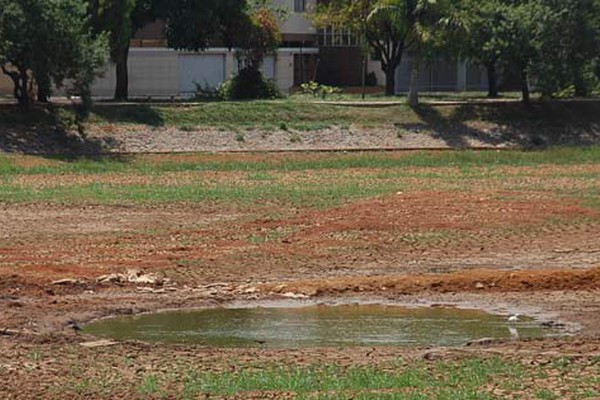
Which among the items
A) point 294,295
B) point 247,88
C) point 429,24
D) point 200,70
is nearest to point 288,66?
point 200,70

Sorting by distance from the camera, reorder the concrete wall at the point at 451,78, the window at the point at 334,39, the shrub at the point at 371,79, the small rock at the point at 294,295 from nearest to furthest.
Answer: the small rock at the point at 294,295
the shrub at the point at 371,79
the window at the point at 334,39
the concrete wall at the point at 451,78

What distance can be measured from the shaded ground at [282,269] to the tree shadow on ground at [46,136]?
14.7 metres

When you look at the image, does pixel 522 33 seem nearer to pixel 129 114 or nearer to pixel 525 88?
pixel 525 88

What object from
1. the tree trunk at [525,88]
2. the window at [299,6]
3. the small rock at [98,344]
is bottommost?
the small rock at [98,344]

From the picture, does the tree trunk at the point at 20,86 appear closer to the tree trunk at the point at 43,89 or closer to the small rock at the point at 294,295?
the tree trunk at the point at 43,89

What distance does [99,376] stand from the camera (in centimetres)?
1404

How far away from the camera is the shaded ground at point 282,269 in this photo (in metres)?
15.1

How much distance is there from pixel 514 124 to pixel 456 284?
1375 inches

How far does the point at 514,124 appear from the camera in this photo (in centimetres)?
5584

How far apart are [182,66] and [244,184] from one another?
3415 cm

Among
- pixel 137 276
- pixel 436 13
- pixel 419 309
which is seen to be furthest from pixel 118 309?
pixel 436 13

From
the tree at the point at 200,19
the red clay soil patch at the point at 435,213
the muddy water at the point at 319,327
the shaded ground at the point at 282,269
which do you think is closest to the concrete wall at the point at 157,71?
the tree at the point at 200,19

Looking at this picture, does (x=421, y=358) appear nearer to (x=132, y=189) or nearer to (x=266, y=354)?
(x=266, y=354)

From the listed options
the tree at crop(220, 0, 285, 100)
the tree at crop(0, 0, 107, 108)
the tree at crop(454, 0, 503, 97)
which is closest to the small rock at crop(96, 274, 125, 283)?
the tree at crop(0, 0, 107, 108)
